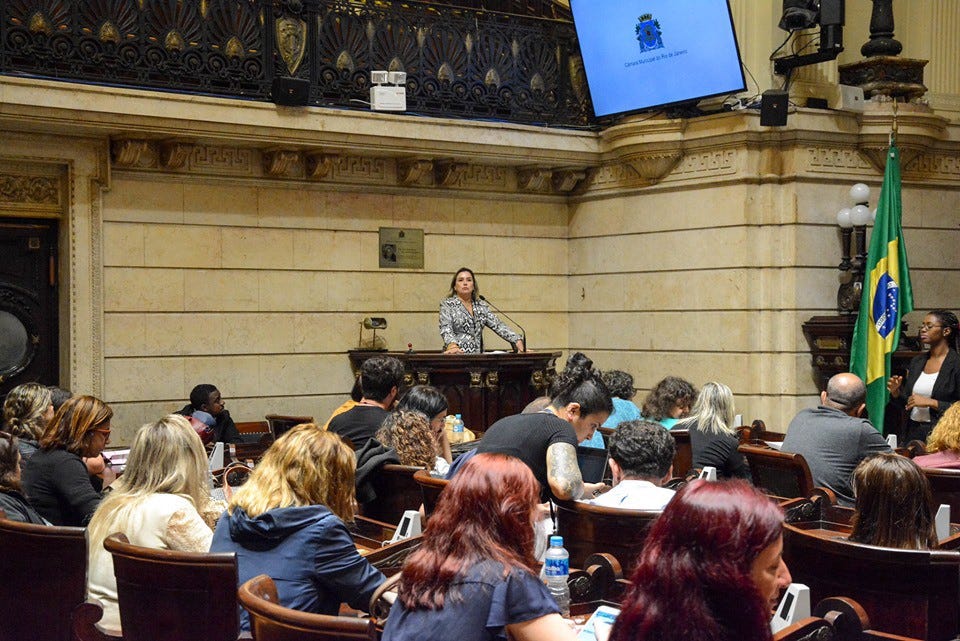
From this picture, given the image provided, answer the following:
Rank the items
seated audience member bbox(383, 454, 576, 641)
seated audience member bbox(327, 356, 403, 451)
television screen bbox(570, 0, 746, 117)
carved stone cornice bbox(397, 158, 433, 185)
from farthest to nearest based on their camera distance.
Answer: carved stone cornice bbox(397, 158, 433, 185) → television screen bbox(570, 0, 746, 117) → seated audience member bbox(327, 356, 403, 451) → seated audience member bbox(383, 454, 576, 641)

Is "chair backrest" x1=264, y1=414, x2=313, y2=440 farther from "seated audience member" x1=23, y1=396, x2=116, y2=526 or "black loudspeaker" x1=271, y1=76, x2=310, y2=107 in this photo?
"seated audience member" x1=23, y1=396, x2=116, y2=526

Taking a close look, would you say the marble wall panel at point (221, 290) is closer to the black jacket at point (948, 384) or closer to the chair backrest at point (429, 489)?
the black jacket at point (948, 384)

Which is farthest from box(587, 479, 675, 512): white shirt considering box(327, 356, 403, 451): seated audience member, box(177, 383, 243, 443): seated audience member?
box(177, 383, 243, 443): seated audience member

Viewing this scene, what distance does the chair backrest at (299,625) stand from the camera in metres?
2.50

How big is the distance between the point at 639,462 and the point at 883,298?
18.9ft

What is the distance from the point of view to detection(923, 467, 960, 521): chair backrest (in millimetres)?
5047

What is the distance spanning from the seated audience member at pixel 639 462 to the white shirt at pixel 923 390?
15.3 feet

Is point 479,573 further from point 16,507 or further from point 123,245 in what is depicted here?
point 123,245

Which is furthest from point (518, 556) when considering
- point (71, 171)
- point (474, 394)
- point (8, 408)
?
point (71, 171)

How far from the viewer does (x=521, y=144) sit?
10.7 metres

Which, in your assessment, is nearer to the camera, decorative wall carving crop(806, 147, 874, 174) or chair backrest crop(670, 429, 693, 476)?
chair backrest crop(670, 429, 693, 476)

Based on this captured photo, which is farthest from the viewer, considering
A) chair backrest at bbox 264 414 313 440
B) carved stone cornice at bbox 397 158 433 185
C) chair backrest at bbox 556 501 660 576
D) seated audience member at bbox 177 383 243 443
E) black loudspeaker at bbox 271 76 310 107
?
carved stone cornice at bbox 397 158 433 185

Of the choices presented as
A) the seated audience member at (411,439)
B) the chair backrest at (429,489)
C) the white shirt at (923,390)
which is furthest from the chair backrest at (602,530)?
the white shirt at (923,390)

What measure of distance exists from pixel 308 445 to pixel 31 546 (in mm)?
1011
